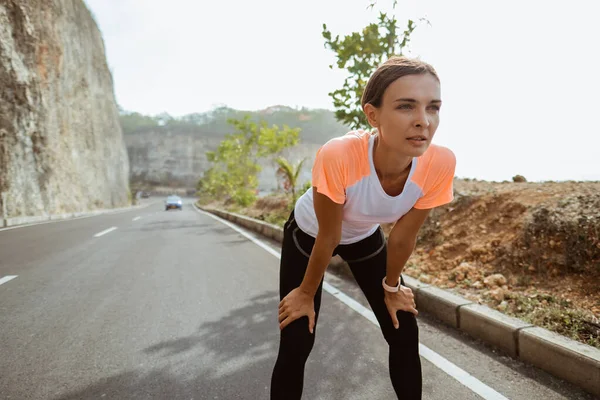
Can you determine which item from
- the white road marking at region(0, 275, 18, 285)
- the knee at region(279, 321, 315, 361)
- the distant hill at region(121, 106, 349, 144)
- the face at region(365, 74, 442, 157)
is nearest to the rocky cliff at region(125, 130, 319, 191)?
the distant hill at region(121, 106, 349, 144)

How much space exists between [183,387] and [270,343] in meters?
0.89

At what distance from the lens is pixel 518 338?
2838 millimetres

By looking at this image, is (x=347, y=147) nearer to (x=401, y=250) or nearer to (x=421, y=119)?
(x=421, y=119)

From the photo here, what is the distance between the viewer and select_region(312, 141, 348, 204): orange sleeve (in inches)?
62.2

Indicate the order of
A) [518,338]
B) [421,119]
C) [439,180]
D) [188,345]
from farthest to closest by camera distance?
[188,345]
[518,338]
[439,180]
[421,119]

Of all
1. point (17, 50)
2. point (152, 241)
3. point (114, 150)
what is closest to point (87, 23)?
point (114, 150)

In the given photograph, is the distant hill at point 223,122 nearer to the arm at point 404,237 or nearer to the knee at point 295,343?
the arm at point 404,237

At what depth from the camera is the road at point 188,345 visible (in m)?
2.42

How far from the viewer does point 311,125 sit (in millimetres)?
111750

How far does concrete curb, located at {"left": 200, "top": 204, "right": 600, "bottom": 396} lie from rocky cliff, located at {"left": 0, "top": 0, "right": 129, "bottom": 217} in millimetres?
17819

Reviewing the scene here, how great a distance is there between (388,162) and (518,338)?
2068 millimetres

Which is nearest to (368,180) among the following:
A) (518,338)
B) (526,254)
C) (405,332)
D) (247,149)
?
(405,332)

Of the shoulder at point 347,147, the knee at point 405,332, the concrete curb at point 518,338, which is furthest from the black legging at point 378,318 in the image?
the concrete curb at point 518,338

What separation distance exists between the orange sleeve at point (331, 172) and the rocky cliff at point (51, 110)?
18.4 metres
